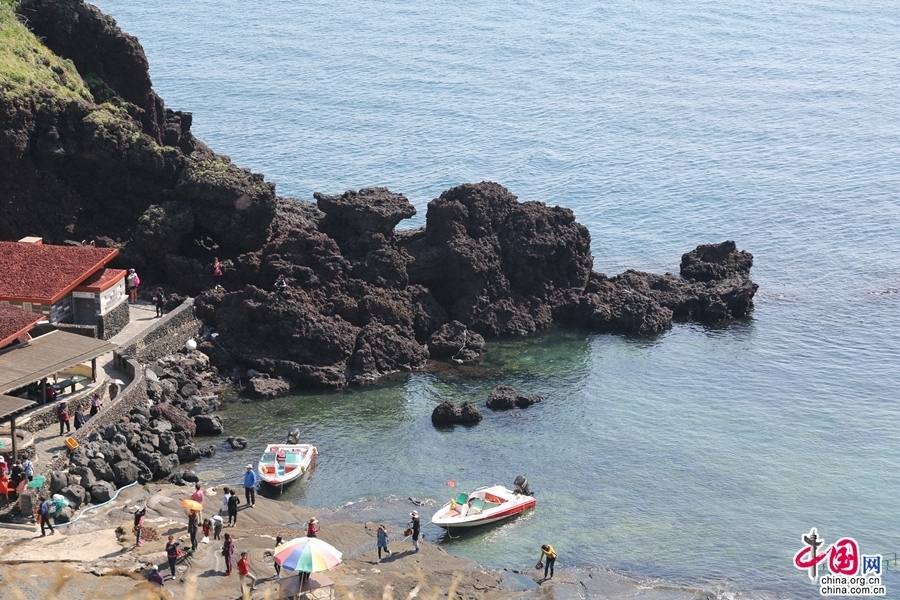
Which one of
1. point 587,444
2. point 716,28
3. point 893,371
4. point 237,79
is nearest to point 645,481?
Result: point 587,444

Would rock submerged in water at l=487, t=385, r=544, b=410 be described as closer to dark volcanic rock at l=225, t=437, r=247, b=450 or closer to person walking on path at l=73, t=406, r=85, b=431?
dark volcanic rock at l=225, t=437, r=247, b=450

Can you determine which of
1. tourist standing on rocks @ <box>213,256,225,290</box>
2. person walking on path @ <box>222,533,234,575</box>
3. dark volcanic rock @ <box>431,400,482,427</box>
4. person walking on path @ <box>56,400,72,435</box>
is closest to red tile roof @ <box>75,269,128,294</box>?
tourist standing on rocks @ <box>213,256,225,290</box>

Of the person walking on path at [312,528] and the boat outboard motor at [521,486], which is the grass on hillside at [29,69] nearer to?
the person walking on path at [312,528]

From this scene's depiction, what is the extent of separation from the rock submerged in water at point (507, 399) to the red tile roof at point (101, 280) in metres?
18.8

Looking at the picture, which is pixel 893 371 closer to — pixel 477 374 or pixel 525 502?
pixel 477 374

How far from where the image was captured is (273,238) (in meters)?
64.5

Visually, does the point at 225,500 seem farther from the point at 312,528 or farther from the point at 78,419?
the point at 78,419

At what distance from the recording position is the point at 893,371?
63.0 metres

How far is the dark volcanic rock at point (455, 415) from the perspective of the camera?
5353 cm

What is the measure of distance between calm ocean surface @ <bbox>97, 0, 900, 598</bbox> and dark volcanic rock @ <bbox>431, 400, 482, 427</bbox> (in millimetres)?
700

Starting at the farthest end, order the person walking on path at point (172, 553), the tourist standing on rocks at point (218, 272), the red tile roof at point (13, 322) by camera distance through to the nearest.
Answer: the tourist standing on rocks at point (218, 272) < the red tile roof at point (13, 322) < the person walking on path at point (172, 553)

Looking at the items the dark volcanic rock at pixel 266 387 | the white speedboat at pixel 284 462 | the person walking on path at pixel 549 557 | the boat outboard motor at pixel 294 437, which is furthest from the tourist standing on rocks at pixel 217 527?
the dark volcanic rock at pixel 266 387

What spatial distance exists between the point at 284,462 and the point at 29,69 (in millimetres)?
29228

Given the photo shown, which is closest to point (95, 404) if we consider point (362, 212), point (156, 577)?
point (156, 577)
